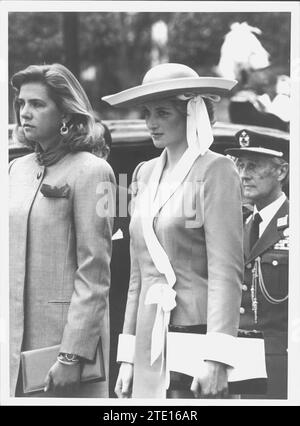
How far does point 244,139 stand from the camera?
4438 mm

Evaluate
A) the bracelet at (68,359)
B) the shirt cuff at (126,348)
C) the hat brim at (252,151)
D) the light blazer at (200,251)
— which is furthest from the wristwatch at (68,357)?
the hat brim at (252,151)

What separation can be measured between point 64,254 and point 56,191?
346 millimetres

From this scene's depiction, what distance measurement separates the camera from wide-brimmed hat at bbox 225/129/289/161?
441cm

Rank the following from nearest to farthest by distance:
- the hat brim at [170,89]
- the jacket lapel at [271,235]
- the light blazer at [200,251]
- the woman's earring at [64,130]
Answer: the light blazer at [200,251]
the hat brim at [170,89]
the woman's earring at [64,130]
the jacket lapel at [271,235]

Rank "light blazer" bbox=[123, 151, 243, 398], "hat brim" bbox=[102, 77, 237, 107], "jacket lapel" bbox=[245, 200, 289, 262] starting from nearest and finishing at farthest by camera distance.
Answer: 1. "light blazer" bbox=[123, 151, 243, 398]
2. "hat brim" bbox=[102, 77, 237, 107]
3. "jacket lapel" bbox=[245, 200, 289, 262]

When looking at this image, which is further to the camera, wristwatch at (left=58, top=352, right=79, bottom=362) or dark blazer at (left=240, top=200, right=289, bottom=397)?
dark blazer at (left=240, top=200, right=289, bottom=397)

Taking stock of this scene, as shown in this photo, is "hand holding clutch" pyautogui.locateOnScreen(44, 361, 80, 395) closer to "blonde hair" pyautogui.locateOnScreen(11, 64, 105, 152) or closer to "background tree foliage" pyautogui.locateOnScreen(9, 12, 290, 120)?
"blonde hair" pyautogui.locateOnScreen(11, 64, 105, 152)

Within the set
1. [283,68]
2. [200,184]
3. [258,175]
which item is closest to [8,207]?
[200,184]

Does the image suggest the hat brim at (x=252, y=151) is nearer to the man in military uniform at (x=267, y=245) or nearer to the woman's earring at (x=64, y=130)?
the man in military uniform at (x=267, y=245)

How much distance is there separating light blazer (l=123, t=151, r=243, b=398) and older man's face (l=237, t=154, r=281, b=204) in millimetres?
166

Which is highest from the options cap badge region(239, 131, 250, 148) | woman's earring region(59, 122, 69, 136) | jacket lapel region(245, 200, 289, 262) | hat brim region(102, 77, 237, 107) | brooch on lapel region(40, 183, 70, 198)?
hat brim region(102, 77, 237, 107)

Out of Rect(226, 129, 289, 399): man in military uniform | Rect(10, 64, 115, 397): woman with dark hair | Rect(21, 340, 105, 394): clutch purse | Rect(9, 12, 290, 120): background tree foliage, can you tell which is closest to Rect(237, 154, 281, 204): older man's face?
Rect(226, 129, 289, 399): man in military uniform

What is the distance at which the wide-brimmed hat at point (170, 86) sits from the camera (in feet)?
14.0

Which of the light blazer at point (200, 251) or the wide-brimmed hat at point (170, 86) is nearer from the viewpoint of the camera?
the light blazer at point (200, 251)
